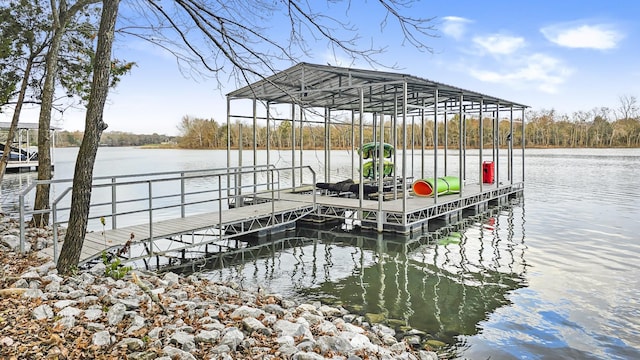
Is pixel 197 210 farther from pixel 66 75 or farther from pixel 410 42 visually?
pixel 410 42

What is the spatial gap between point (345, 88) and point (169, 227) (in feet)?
13.7

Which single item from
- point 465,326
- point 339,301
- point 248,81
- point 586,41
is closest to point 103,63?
point 248,81

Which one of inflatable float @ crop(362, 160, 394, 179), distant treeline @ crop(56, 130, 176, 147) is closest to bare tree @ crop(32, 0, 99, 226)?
inflatable float @ crop(362, 160, 394, 179)

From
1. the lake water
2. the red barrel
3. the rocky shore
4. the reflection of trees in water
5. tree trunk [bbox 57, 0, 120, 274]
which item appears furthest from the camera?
the red barrel

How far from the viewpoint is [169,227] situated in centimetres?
723

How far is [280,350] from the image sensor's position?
3.35 meters

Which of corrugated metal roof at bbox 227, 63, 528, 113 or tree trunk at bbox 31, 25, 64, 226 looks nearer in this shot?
tree trunk at bbox 31, 25, 64, 226

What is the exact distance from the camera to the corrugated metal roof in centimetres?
923

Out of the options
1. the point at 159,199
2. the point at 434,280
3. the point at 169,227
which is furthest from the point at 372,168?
the point at 169,227

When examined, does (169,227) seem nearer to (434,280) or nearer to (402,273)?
(402,273)

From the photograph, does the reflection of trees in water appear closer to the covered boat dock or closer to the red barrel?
the covered boat dock

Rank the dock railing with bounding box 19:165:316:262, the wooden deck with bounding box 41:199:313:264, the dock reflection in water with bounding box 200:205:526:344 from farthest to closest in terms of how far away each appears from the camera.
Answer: the dock railing with bounding box 19:165:316:262 → the wooden deck with bounding box 41:199:313:264 → the dock reflection in water with bounding box 200:205:526:344

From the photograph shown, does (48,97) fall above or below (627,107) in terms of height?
below

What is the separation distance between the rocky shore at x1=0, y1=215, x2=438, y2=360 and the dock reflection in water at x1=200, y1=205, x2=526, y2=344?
1.96 feet
